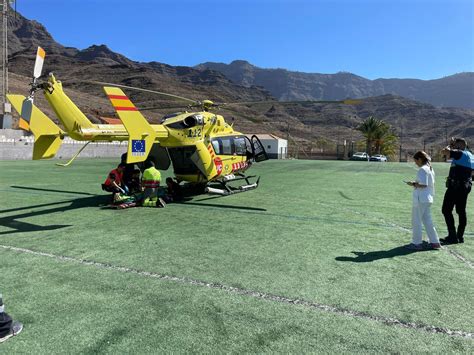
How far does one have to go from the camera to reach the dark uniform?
267 inches

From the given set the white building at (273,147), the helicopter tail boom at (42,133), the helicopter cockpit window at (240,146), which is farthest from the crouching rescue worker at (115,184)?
the white building at (273,147)

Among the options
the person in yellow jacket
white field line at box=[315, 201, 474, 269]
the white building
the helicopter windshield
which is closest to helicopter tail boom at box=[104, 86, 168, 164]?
the person in yellow jacket

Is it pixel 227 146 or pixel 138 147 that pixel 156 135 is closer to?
pixel 138 147

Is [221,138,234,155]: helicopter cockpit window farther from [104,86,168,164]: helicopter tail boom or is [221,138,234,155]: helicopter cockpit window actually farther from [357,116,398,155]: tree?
[357,116,398,155]: tree

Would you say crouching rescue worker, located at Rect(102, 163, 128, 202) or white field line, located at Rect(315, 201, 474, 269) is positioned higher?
crouching rescue worker, located at Rect(102, 163, 128, 202)

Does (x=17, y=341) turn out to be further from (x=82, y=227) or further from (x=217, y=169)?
(x=217, y=169)

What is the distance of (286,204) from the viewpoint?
11.4 meters

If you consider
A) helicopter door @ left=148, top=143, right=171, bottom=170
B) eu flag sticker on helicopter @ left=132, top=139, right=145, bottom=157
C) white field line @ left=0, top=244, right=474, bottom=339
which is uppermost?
eu flag sticker on helicopter @ left=132, top=139, right=145, bottom=157

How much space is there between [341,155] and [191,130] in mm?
57791

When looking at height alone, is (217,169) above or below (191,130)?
below

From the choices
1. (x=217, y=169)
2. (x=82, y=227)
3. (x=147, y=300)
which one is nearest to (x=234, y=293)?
(x=147, y=300)

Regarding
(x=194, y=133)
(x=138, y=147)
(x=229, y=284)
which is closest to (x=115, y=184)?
(x=138, y=147)

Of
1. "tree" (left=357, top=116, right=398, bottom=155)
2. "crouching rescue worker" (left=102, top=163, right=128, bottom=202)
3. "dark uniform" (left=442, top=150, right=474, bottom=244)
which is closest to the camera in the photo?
"dark uniform" (left=442, top=150, right=474, bottom=244)

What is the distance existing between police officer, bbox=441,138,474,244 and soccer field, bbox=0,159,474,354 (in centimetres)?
39
